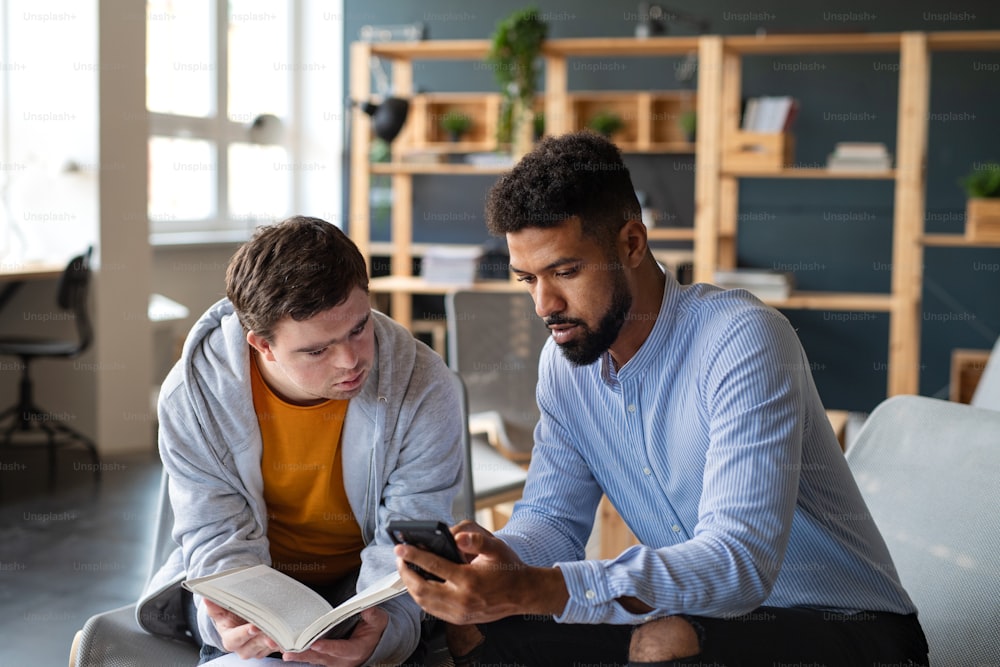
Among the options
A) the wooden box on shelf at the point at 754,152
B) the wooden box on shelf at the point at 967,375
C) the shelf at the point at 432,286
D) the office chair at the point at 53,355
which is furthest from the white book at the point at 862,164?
the office chair at the point at 53,355

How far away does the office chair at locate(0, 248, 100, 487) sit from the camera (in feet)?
15.5

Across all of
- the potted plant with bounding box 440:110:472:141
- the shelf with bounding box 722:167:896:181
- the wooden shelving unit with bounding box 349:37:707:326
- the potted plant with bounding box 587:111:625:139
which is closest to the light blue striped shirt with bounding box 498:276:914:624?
the shelf with bounding box 722:167:896:181

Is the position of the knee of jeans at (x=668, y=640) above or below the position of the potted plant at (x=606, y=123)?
below

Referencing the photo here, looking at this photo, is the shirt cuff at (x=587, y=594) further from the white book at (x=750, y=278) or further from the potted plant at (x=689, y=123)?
the potted plant at (x=689, y=123)

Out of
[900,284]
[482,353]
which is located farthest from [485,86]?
[482,353]

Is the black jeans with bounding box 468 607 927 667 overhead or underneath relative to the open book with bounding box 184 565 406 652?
underneath

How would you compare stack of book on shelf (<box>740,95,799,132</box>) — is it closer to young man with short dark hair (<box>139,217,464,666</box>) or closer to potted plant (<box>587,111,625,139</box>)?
potted plant (<box>587,111,625,139</box>)

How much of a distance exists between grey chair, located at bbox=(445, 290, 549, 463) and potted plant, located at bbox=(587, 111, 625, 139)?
3389 millimetres

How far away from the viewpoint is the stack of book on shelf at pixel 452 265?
15.7 ft

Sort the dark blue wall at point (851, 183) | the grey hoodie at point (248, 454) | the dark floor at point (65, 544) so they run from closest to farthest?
the grey hoodie at point (248, 454) → the dark floor at point (65, 544) → the dark blue wall at point (851, 183)

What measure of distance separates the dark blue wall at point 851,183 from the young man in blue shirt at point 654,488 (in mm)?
5333

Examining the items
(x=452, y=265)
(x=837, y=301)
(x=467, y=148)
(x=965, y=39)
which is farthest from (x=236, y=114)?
(x=965, y=39)

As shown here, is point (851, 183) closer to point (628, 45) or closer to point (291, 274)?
point (628, 45)

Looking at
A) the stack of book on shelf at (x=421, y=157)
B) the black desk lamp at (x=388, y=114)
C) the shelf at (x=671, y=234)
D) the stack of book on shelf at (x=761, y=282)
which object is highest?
the black desk lamp at (x=388, y=114)
